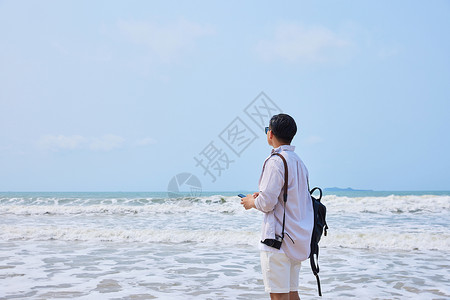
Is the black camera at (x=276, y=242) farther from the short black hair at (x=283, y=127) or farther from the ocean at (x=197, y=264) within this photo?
the ocean at (x=197, y=264)

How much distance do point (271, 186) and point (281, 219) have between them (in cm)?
24

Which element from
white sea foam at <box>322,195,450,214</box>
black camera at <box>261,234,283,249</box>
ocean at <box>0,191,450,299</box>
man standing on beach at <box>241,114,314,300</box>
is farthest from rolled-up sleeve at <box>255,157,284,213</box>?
white sea foam at <box>322,195,450,214</box>

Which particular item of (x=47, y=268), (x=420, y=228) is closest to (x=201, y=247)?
(x=47, y=268)

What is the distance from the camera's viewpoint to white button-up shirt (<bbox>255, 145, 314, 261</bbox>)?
2.38 m

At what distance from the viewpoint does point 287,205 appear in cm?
245

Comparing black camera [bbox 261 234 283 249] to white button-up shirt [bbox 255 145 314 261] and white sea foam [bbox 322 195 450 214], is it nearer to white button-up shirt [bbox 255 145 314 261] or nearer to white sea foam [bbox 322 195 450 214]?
white button-up shirt [bbox 255 145 314 261]

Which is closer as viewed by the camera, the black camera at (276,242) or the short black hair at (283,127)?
the black camera at (276,242)

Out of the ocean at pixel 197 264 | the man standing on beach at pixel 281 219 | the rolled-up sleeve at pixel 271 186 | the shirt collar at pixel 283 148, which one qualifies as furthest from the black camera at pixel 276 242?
the ocean at pixel 197 264

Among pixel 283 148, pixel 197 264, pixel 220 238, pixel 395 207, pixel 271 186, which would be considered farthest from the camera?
pixel 395 207

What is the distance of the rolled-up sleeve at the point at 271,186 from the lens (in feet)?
7.77

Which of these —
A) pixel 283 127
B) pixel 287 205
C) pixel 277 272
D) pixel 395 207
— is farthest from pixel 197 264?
pixel 395 207

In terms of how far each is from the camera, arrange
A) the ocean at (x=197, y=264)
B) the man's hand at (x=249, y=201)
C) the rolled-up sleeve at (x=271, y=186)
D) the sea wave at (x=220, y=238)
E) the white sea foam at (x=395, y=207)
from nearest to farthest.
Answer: the rolled-up sleeve at (x=271, y=186) < the man's hand at (x=249, y=201) < the ocean at (x=197, y=264) < the sea wave at (x=220, y=238) < the white sea foam at (x=395, y=207)

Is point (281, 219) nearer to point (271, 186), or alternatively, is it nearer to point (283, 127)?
point (271, 186)

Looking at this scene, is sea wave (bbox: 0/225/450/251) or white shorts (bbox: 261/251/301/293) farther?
sea wave (bbox: 0/225/450/251)
